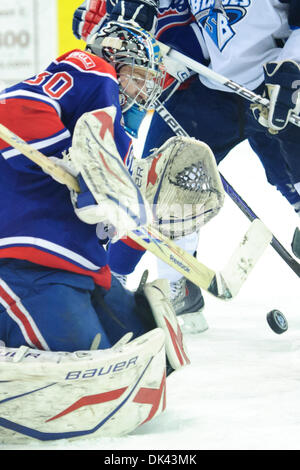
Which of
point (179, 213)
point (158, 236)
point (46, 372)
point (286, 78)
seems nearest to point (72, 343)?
point (46, 372)

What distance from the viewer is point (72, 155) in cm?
132

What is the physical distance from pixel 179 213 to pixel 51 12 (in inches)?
90.0

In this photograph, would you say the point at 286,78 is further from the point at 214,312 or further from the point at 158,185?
the point at 214,312

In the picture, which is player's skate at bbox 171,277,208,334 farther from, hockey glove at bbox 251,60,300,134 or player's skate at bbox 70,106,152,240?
player's skate at bbox 70,106,152,240

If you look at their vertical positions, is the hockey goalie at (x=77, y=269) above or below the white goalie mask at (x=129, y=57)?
below

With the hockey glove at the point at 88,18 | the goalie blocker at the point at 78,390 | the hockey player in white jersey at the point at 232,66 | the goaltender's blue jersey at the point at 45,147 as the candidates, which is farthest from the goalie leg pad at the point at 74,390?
the hockey glove at the point at 88,18

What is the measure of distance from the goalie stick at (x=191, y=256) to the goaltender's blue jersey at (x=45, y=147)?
0.05 metres

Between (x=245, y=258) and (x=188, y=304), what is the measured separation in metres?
0.75

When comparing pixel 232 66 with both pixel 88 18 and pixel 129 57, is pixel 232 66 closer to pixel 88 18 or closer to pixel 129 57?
pixel 88 18

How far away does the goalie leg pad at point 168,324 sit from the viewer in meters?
1.53

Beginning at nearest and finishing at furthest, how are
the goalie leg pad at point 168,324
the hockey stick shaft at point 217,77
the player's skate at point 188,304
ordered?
the goalie leg pad at point 168,324
the hockey stick shaft at point 217,77
the player's skate at point 188,304

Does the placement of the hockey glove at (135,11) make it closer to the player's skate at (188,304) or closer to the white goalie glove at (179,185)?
the white goalie glove at (179,185)

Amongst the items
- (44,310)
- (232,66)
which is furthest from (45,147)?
(232,66)

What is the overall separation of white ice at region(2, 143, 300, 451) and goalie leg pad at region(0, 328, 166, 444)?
29mm
